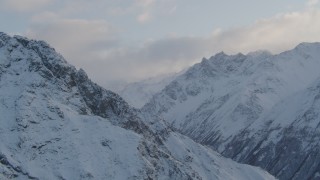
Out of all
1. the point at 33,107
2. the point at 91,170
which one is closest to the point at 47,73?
the point at 33,107

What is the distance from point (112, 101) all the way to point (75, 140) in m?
44.3

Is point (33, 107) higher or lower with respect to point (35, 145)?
higher

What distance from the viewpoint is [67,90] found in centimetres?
17150

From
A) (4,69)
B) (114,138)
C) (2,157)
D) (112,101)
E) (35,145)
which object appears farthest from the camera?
(112,101)

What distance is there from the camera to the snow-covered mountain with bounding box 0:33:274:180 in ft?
454

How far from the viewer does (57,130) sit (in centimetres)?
14950

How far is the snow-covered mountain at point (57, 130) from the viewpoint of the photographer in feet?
454

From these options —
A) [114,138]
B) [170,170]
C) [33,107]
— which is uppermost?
[33,107]

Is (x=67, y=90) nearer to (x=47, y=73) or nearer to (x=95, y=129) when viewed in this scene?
(x=47, y=73)

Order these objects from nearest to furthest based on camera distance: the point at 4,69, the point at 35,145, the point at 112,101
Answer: the point at 35,145 → the point at 4,69 → the point at 112,101

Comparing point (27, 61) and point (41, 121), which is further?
point (27, 61)

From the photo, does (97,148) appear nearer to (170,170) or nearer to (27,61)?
(170,170)

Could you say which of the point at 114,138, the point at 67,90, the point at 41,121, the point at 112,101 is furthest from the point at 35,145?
the point at 112,101

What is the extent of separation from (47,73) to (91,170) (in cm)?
4081
